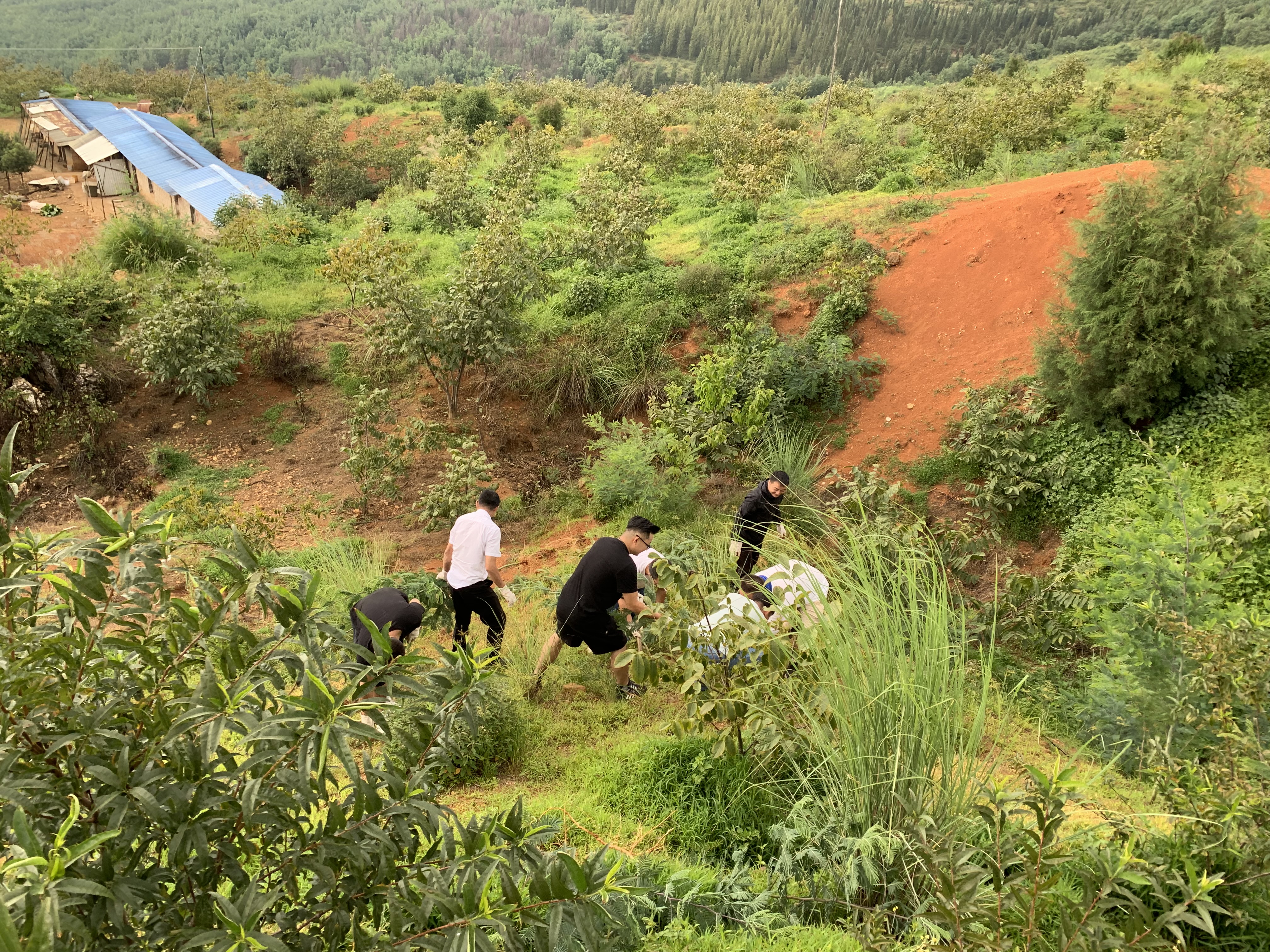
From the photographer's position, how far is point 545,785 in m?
4.17

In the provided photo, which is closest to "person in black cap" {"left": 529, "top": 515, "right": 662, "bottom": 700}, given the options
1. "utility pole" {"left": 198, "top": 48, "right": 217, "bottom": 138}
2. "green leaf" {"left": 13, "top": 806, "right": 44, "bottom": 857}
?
"green leaf" {"left": 13, "top": 806, "right": 44, "bottom": 857}

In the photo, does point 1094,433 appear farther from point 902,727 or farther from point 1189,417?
point 902,727

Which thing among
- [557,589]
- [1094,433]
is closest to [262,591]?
[557,589]

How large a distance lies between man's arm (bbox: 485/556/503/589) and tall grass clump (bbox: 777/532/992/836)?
101 inches

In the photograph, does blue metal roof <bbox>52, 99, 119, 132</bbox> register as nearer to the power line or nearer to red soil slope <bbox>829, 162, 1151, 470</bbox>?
the power line

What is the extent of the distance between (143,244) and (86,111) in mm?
18129

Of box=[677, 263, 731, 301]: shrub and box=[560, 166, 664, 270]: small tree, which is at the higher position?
box=[560, 166, 664, 270]: small tree

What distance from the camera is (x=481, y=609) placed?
562cm

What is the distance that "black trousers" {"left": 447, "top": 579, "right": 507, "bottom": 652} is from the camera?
17.9 ft

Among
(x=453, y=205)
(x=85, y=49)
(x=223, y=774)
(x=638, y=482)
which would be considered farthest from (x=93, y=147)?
(x=85, y=49)

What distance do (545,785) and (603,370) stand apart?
6.41 meters

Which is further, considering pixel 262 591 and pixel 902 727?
pixel 902 727

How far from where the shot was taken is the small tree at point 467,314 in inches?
372

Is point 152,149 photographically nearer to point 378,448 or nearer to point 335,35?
point 378,448
